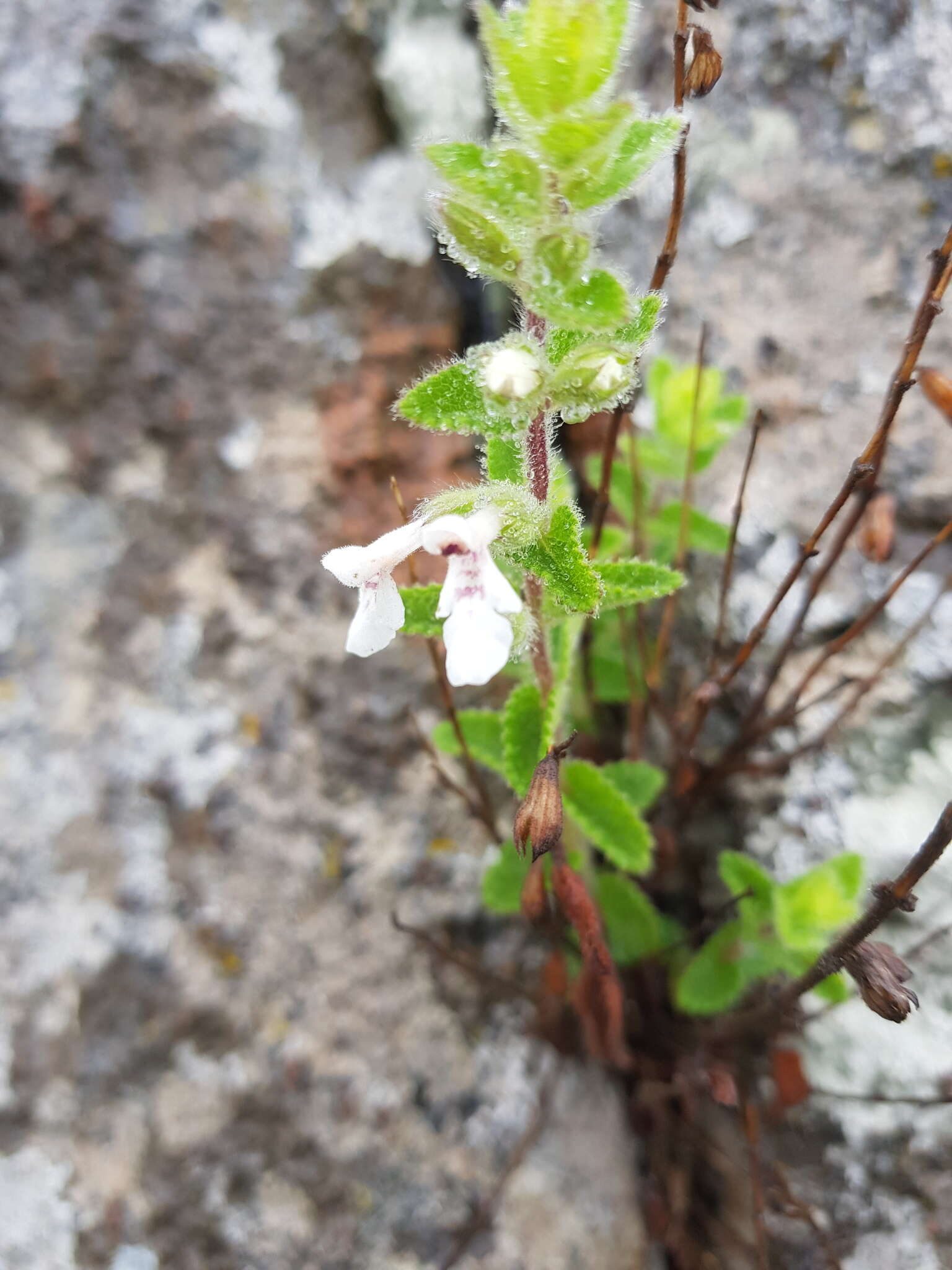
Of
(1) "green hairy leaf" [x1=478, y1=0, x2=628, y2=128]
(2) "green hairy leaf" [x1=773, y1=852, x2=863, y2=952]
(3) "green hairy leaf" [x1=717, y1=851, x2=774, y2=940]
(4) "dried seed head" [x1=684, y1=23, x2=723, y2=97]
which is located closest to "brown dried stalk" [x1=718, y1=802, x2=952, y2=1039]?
(2) "green hairy leaf" [x1=773, y1=852, x2=863, y2=952]

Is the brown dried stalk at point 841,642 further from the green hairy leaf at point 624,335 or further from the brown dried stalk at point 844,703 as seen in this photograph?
the green hairy leaf at point 624,335

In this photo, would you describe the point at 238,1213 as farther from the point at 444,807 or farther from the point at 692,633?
the point at 692,633

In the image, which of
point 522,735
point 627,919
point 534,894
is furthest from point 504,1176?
point 522,735

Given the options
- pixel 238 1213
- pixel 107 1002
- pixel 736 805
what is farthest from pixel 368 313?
pixel 238 1213

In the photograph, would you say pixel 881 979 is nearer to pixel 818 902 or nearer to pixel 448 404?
pixel 818 902

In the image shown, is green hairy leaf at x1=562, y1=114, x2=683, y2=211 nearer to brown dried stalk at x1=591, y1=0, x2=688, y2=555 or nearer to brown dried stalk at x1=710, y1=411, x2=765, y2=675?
brown dried stalk at x1=591, y1=0, x2=688, y2=555
